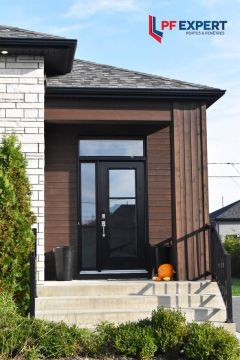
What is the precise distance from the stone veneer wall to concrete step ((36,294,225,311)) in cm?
138

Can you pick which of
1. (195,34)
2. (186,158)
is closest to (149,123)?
(186,158)

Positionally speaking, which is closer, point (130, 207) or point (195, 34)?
point (130, 207)

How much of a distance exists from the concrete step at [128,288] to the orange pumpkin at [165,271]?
0.45 meters

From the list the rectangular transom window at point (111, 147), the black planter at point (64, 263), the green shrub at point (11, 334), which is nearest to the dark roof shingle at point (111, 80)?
the rectangular transom window at point (111, 147)

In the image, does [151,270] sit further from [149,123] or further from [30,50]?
[30,50]

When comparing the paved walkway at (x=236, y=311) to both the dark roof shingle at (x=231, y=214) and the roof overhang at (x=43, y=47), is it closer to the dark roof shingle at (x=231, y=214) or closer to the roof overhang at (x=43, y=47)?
the roof overhang at (x=43, y=47)

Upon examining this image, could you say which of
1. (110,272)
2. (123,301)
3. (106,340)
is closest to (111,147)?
(110,272)

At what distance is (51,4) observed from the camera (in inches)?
319

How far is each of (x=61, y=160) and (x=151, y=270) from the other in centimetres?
238

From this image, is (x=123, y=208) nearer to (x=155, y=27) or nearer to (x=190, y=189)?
(x=190, y=189)

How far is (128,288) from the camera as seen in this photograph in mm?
7508

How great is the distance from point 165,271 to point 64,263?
1593 millimetres

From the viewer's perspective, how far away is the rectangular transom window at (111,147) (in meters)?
9.11

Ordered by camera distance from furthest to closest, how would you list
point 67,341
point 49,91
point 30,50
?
point 49,91 → point 30,50 → point 67,341
